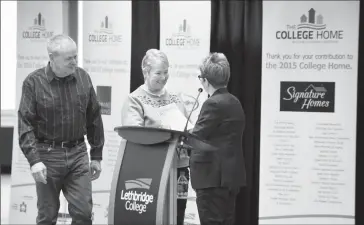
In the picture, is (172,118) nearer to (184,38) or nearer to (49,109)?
(49,109)

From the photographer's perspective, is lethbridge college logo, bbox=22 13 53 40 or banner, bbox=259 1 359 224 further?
lethbridge college logo, bbox=22 13 53 40

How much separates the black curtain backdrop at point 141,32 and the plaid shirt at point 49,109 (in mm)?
1636

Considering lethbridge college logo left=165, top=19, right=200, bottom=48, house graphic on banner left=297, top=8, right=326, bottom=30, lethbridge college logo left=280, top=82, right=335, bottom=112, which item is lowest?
lethbridge college logo left=280, top=82, right=335, bottom=112

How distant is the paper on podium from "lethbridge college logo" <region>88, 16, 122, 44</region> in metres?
1.89

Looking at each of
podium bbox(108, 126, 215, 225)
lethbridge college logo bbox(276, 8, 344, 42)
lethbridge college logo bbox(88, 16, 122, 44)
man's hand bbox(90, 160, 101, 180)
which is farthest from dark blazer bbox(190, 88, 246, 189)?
lethbridge college logo bbox(88, 16, 122, 44)

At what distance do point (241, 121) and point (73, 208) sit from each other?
1174 mm

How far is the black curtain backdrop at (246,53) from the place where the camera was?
512 centimetres

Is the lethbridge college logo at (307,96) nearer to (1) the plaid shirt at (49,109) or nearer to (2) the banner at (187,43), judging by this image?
(2) the banner at (187,43)

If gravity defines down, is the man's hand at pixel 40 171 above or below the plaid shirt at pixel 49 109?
below

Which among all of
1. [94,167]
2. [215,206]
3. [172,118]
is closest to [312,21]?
[172,118]

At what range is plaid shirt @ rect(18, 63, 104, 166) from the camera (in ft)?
11.8

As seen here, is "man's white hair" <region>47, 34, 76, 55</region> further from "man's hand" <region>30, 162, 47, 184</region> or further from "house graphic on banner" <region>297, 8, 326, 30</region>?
"house graphic on banner" <region>297, 8, 326, 30</region>

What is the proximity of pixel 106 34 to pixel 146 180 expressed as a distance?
2425mm

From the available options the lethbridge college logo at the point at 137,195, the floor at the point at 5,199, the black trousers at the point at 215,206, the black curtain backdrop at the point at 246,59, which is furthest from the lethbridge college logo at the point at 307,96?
the floor at the point at 5,199
